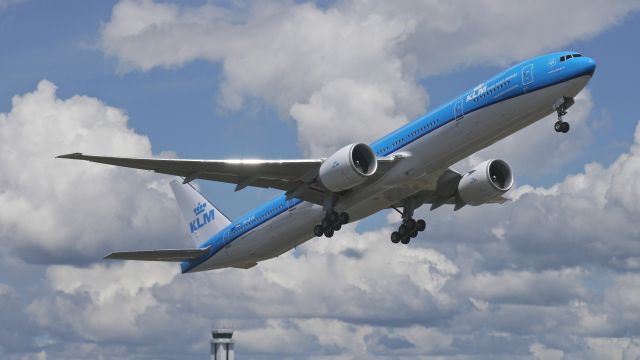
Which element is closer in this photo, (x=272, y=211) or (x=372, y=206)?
(x=372, y=206)

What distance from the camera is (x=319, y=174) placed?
4719 centimetres

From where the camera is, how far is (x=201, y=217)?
66.4m

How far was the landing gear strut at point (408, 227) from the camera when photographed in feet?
182

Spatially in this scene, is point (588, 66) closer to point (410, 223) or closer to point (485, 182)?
point (485, 182)

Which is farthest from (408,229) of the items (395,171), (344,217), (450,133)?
(450,133)

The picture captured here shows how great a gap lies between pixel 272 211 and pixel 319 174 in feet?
25.2

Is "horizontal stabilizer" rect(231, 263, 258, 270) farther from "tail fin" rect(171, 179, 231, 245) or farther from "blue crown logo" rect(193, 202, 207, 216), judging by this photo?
"blue crown logo" rect(193, 202, 207, 216)

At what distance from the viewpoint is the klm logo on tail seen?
65.4 meters

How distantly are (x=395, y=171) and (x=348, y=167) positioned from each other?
2.63 m

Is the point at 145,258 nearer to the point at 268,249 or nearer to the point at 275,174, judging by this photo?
the point at 268,249

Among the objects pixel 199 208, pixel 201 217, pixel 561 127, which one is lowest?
pixel 561 127

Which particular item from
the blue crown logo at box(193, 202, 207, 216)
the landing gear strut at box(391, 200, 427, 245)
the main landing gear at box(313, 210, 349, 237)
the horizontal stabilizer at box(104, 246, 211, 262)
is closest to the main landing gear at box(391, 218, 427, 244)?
the landing gear strut at box(391, 200, 427, 245)

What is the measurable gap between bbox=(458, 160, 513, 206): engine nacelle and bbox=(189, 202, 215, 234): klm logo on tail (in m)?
19.3

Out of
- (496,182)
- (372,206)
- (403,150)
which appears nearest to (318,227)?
(372,206)
